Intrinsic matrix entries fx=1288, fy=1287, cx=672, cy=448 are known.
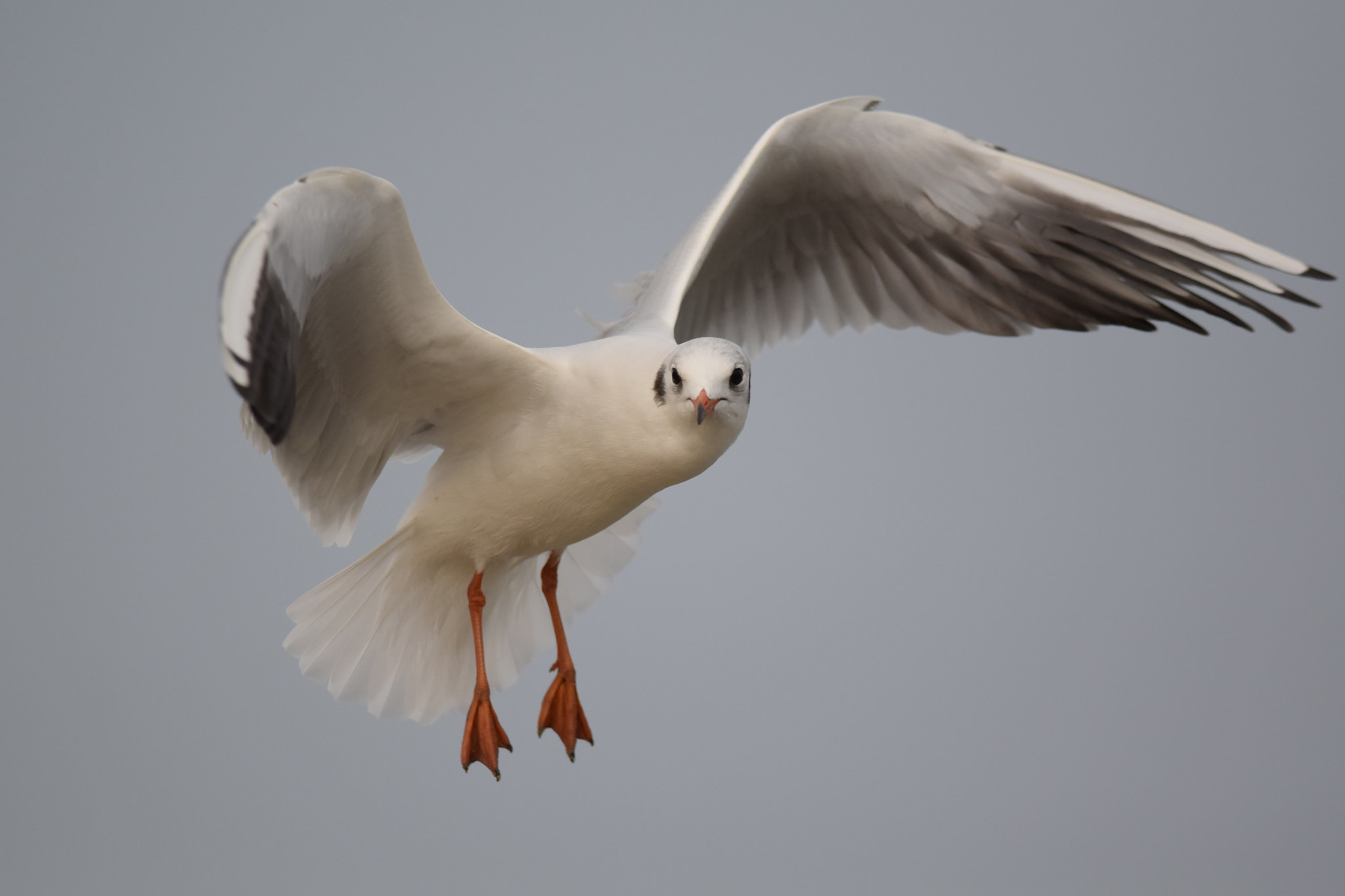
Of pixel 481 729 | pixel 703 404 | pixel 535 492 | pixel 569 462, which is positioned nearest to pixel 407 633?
pixel 481 729

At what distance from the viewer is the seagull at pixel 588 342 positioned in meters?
2.24

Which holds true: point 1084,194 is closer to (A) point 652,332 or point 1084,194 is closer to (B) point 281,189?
(A) point 652,332

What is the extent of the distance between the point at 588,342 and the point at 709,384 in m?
0.56

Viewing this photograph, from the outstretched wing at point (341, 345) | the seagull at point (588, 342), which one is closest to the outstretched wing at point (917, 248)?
the seagull at point (588, 342)

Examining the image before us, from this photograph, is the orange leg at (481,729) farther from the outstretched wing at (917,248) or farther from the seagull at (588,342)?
the outstretched wing at (917,248)

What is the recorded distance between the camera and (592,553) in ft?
10.4

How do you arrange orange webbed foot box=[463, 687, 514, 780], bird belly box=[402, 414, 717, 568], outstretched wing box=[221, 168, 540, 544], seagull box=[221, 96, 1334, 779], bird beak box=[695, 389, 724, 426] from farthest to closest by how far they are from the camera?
orange webbed foot box=[463, 687, 514, 780], bird belly box=[402, 414, 717, 568], seagull box=[221, 96, 1334, 779], bird beak box=[695, 389, 724, 426], outstretched wing box=[221, 168, 540, 544]

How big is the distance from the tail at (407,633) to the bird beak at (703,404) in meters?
0.84

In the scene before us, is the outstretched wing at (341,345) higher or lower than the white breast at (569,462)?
higher

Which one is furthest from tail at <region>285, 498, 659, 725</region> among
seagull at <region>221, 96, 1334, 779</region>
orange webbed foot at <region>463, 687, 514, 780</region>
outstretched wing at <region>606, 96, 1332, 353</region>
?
outstretched wing at <region>606, 96, 1332, 353</region>

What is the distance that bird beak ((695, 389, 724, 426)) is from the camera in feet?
6.96

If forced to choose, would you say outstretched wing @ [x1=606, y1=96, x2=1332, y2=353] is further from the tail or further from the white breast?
the tail

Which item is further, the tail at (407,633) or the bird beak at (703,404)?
the tail at (407,633)

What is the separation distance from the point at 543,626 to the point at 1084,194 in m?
1.55
